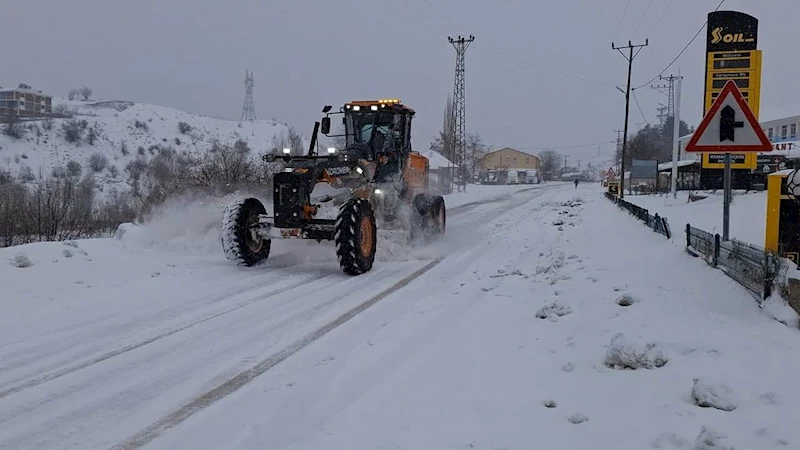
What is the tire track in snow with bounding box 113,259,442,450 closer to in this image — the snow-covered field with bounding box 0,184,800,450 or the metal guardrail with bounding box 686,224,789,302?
the snow-covered field with bounding box 0,184,800,450

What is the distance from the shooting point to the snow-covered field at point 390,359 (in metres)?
3.61

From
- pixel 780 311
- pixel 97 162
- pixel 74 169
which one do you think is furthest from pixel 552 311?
pixel 97 162

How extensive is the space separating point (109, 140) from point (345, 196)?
64460 mm

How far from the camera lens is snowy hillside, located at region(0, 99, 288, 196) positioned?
51812 mm

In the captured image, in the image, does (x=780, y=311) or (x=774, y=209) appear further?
(x=774, y=209)

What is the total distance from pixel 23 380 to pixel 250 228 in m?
5.50

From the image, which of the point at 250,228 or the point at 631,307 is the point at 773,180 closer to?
the point at 631,307

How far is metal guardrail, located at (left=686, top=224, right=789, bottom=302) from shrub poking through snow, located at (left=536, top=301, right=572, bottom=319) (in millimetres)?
1737

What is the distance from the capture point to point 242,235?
31.5 ft

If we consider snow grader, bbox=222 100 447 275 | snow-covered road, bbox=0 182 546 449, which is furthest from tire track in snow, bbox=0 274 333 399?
snow grader, bbox=222 100 447 275

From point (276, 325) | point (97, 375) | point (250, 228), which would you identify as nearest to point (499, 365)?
point (276, 325)

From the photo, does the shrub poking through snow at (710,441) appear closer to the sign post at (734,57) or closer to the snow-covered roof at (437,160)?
the sign post at (734,57)

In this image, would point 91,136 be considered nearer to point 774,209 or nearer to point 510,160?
point 774,209

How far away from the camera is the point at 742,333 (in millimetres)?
4801
